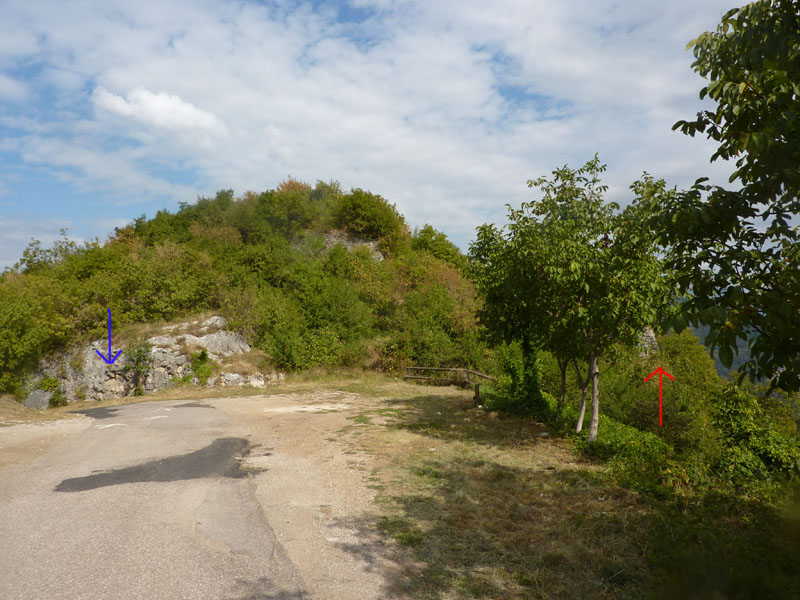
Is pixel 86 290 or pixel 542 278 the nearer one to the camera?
pixel 542 278

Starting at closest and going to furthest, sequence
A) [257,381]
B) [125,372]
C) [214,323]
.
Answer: [125,372], [257,381], [214,323]

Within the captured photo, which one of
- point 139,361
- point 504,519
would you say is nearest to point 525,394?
point 504,519

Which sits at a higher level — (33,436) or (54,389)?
(33,436)

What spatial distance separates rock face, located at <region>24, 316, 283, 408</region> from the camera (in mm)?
20891

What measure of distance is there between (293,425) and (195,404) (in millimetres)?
5784

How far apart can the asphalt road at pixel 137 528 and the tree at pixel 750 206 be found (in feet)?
13.4

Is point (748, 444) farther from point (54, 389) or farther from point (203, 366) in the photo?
point (54, 389)

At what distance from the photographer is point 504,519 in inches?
238

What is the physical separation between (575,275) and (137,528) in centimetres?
746

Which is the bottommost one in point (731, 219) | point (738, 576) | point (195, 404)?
point (195, 404)

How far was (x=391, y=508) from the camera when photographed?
6438 mm

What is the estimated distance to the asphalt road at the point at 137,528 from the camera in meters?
4.26

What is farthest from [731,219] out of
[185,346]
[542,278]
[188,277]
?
[188,277]

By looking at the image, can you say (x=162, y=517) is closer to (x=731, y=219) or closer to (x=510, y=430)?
(x=731, y=219)
